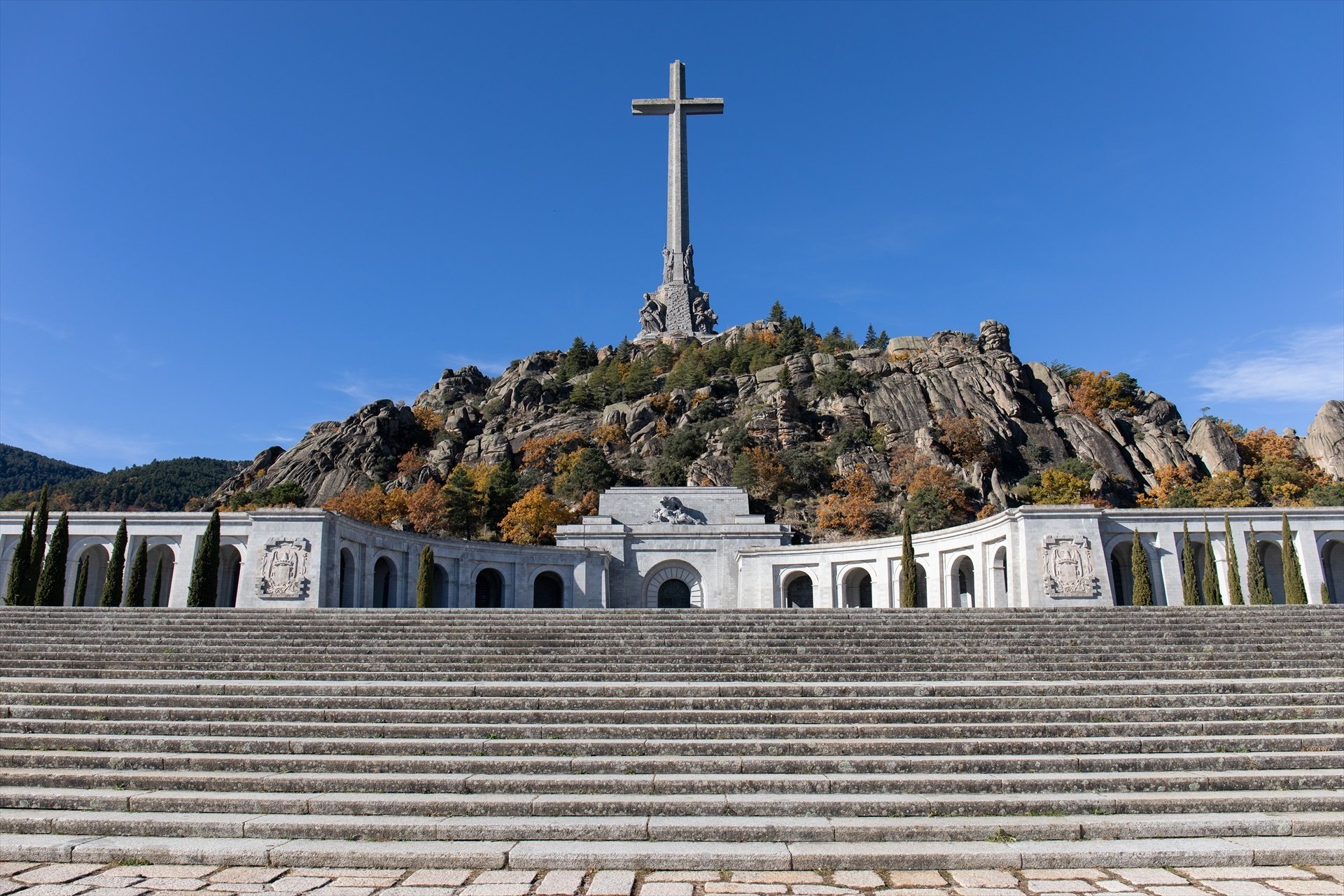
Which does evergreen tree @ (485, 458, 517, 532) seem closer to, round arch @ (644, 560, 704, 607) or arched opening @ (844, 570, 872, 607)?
round arch @ (644, 560, 704, 607)

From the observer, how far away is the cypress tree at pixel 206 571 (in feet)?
89.8

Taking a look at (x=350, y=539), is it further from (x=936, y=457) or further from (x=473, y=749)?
(x=936, y=457)

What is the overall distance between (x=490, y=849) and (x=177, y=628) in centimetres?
1340

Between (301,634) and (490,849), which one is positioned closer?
(490,849)

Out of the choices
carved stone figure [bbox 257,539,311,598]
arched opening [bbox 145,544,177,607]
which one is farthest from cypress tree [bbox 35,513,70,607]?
carved stone figure [bbox 257,539,311,598]

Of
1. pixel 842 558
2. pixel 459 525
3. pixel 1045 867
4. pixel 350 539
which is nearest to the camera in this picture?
pixel 1045 867

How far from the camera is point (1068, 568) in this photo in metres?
28.7

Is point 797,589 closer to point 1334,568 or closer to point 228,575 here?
point 1334,568

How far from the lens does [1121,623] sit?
707 inches

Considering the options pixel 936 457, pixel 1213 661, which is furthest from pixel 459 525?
pixel 1213 661

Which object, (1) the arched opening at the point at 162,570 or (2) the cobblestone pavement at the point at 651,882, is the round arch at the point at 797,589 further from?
(2) the cobblestone pavement at the point at 651,882

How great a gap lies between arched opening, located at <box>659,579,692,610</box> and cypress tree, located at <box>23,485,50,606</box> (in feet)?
73.3

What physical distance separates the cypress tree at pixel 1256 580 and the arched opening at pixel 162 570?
3490 cm

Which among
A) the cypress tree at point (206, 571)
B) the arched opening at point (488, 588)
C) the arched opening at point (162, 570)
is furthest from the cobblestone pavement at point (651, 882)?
the arched opening at point (488, 588)
